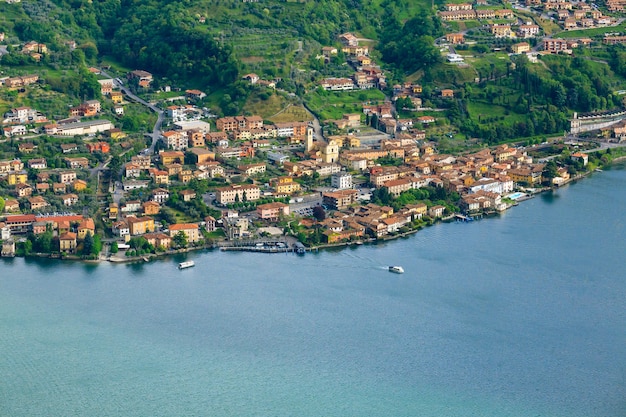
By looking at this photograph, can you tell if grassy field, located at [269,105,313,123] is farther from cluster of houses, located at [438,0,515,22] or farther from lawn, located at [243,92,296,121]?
cluster of houses, located at [438,0,515,22]

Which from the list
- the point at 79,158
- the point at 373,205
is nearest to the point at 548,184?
the point at 373,205

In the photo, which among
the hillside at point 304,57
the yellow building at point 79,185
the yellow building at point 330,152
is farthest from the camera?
the hillside at point 304,57

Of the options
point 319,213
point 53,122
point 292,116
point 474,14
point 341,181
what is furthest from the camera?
point 474,14

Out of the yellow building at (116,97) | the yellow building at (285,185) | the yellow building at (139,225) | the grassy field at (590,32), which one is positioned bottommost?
the yellow building at (139,225)

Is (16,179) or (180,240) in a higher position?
(16,179)

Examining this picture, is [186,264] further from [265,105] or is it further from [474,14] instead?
[474,14]

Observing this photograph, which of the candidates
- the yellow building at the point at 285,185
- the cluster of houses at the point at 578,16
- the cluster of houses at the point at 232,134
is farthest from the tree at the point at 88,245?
the cluster of houses at the point at 578,16

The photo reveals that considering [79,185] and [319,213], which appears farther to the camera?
[79,185]

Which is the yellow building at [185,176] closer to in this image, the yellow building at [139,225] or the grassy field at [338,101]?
the yellow building at [139,225]

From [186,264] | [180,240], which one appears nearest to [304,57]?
[180,240]
